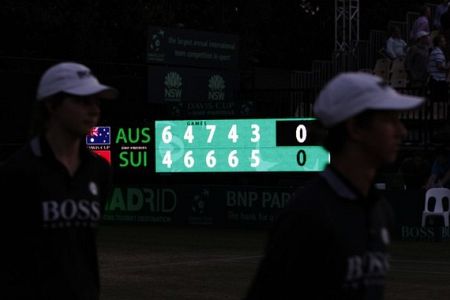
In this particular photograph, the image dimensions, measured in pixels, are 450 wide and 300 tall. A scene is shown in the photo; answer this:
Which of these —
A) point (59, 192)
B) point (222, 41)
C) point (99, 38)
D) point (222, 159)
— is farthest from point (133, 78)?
point (59, 192)

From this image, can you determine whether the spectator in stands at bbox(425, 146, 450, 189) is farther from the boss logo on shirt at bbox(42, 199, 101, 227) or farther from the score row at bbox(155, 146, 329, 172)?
the boss logo on shirt at bbox(42, 199, 101, 227)

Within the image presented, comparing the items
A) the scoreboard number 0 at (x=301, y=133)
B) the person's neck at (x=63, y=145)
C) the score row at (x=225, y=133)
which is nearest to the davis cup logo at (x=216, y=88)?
the score row at (x=225, y=133)

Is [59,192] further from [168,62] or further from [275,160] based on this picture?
[168,62]

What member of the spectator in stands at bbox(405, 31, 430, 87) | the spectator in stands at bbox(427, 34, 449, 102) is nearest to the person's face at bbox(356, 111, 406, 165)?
the spectator in stands at bbox(427, 34, 449, 102)

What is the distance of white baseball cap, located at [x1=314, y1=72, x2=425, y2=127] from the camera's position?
13.4 feet

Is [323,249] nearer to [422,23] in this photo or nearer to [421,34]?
[421,34]

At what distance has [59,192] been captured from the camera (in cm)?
565

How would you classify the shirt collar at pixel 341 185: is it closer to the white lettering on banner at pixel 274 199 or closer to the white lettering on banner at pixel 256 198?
the white lettering on banner at pixel 256 198

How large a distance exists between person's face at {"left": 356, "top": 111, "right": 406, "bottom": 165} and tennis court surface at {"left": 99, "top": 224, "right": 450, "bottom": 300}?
9.54 m

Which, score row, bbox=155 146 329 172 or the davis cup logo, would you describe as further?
the davis cup logo

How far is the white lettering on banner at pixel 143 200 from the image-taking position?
2559 cm

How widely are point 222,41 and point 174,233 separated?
529 cm

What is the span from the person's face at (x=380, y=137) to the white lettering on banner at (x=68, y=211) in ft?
6.33

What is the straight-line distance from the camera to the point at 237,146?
24.0 meters
